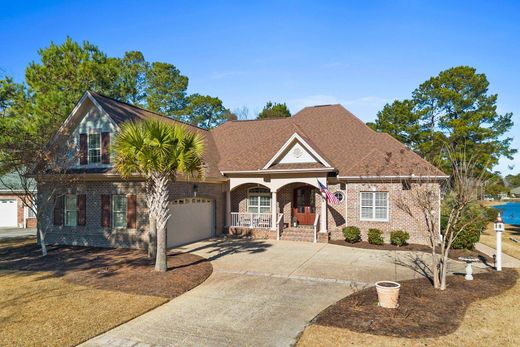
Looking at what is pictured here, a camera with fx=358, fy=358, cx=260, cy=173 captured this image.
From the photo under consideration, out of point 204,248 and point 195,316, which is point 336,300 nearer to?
point 195,316

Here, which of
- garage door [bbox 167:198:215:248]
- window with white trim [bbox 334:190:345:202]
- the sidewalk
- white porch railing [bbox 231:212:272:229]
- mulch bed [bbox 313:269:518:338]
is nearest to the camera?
mulch bed [bbox 313:269:518:338]

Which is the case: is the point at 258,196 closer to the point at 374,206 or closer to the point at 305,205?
the point at 305,205

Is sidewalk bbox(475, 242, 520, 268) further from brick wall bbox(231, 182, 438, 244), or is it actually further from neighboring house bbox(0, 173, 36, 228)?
neighboring house bbox(0, 173, 36, 228)

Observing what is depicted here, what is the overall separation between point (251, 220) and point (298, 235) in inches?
122

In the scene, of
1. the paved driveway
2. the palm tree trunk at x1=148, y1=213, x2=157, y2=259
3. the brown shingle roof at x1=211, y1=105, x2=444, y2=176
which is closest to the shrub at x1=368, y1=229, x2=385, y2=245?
the paved driveway

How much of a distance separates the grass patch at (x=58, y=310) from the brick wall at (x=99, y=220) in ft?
18.6

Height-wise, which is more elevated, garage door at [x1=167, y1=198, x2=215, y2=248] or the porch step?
garage door at [x1=167, y1=198, x2=215, y2=248]

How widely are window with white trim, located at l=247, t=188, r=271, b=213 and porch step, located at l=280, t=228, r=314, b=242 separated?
255 centimetres

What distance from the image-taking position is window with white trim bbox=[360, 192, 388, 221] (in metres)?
20.1

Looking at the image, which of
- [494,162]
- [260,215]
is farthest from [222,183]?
[494,162]

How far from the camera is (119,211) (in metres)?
18.3

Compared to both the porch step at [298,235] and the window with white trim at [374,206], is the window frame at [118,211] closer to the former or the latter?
the porch step at [298,235]

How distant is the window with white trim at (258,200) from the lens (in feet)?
77.4

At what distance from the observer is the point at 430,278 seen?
40.2 ft
